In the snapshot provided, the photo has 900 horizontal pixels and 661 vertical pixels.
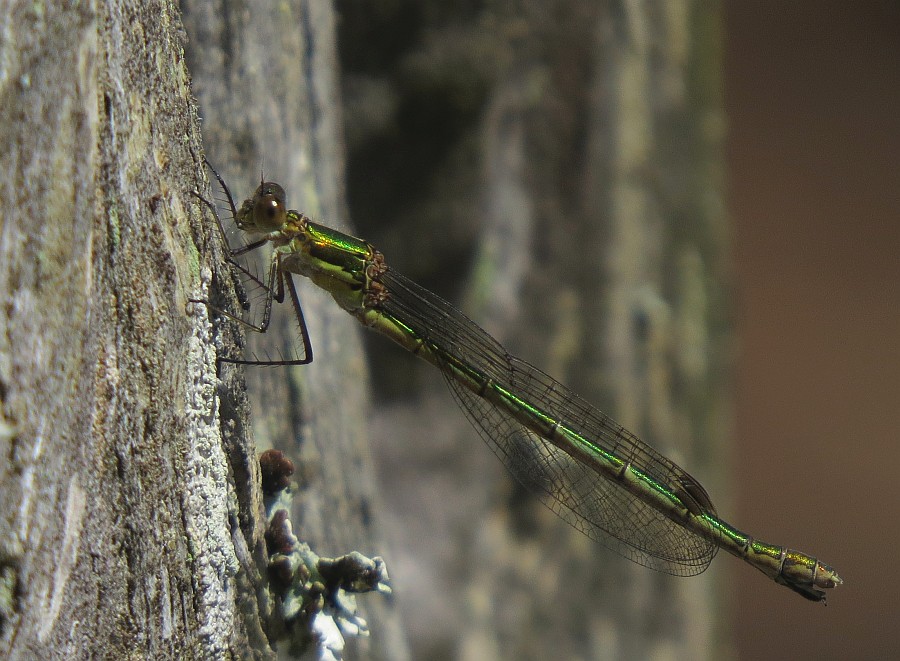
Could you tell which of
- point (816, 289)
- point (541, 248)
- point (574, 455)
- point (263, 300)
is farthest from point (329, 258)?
point (816, 289)

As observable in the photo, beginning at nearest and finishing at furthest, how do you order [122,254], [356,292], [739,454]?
[122,254], [356,292], [739,454]

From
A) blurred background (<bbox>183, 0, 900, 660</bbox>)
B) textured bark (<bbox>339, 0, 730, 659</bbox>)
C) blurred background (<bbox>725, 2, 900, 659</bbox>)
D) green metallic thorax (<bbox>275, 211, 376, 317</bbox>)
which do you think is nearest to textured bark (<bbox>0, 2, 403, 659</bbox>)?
green metallic thorax (<bbox>275, 211, 376, 317</bbox>)

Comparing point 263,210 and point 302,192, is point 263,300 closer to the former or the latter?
point 263,210

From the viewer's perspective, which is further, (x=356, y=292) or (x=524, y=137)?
(x=524, y=137)

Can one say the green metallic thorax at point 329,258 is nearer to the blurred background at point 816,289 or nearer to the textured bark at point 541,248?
the textured bark at point 541,248

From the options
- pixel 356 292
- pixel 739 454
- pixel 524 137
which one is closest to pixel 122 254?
pixel 356 292

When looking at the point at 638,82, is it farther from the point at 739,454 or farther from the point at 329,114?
the point at 739,454

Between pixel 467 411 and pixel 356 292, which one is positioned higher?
pixel 356 292

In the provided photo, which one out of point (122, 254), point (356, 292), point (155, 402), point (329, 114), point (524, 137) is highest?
point (524, 137)
